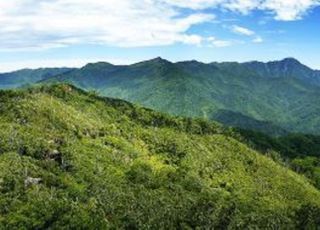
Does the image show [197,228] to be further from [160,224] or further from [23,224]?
[23,224]

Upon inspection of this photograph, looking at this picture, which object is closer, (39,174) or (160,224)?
(160,224)

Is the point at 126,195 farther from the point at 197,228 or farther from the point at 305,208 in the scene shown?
the point at 305,208

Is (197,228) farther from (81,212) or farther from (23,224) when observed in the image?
(23,224)

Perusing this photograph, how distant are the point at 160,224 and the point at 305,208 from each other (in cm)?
6244

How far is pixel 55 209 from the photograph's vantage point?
6407 inches

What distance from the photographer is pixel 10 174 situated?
191 m

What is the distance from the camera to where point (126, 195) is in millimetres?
198375

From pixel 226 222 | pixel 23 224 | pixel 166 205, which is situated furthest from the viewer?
pixel 166 205

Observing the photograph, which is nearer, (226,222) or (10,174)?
(226,222)

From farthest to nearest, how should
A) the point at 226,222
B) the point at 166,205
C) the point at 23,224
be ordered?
the point at 166,205
the point at 226,222
the point at 23,224

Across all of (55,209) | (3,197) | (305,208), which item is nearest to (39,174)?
(3,197)

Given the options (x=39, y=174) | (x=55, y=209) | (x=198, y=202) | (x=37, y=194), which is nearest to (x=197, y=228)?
(x=198, y=202)

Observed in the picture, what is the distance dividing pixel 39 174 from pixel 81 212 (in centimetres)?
4256

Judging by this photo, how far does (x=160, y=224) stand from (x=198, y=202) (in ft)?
101
